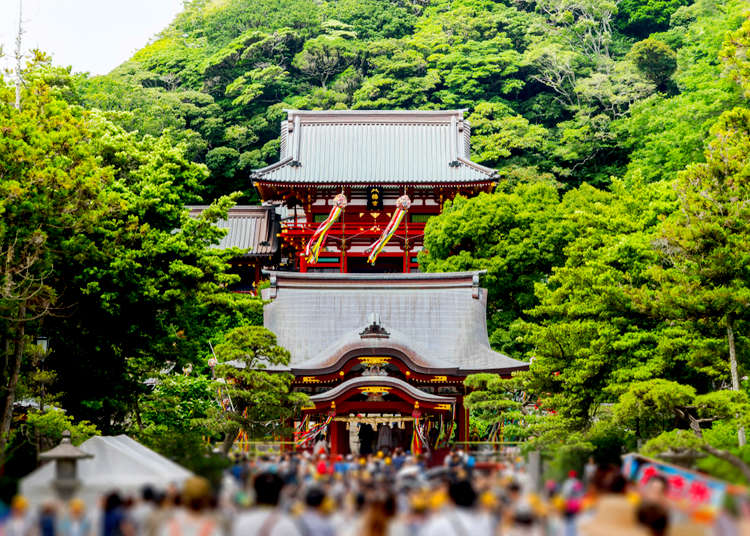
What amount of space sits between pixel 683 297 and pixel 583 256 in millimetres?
3807

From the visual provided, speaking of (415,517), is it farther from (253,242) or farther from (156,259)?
(253,242)

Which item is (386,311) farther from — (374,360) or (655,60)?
(655,60)

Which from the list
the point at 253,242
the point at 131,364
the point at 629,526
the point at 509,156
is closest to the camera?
the point at 629,526

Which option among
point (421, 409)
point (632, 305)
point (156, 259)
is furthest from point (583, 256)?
point (156, 259)

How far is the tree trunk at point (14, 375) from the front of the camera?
18.4 m

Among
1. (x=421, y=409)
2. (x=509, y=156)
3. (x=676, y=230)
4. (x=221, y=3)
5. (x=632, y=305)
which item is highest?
(x=221, y=3)

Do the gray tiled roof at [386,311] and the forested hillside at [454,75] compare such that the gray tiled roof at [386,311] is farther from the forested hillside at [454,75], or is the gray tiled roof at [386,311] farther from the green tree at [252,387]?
the forested hillside at [454,75]

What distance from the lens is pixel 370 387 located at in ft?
73.4

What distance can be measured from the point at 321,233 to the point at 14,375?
19506mm

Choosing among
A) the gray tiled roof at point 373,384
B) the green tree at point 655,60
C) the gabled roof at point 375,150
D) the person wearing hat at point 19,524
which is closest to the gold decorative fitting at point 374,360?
the gray tiled roof at point 373,384

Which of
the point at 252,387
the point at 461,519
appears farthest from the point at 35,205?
the point at 461,519

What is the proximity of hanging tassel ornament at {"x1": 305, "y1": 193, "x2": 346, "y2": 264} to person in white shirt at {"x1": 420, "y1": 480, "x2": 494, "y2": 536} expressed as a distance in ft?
96.5

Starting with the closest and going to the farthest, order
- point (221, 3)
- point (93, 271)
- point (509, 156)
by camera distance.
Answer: point (93, 271) < point (509, 156) < point (221, 3)

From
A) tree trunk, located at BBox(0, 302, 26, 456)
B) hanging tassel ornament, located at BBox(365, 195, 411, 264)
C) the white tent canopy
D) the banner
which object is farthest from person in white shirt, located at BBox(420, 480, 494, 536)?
hanging tassel ornament, located at BBox(365, 195, 411, 264)
